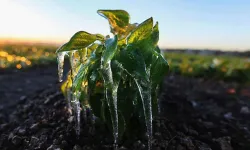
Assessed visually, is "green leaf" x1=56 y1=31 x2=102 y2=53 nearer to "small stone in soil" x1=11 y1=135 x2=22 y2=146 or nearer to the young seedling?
the young seedling

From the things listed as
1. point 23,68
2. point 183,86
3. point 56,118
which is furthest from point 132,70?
point 23,68

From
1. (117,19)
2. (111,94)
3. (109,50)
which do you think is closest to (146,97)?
(111,94)

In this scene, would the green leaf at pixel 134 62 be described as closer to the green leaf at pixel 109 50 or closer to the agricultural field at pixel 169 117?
the green leaf at pixel 109 50

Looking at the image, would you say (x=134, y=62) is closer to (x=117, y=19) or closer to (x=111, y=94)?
(x=111, y=94)

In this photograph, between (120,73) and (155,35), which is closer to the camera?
(120,73)

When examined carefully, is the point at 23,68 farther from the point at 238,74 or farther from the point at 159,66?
the point at 159,66

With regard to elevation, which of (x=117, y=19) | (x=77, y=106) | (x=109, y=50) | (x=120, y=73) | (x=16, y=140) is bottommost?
(x=16, y=140)

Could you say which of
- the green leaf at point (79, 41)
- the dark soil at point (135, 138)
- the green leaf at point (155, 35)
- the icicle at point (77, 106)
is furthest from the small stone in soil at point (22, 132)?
the green leaf at point (155, 35)
